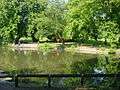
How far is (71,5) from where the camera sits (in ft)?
177

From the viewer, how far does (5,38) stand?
7150 centimetres

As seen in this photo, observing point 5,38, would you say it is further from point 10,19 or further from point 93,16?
point 93,16

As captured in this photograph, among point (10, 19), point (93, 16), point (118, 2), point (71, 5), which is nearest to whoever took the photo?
point (118, 2)

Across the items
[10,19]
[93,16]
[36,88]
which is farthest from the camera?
[10,19]

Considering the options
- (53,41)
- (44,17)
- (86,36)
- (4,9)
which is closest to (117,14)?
(86,36)

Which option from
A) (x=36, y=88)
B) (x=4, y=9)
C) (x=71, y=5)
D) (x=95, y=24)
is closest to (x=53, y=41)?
(x=4, y=9)

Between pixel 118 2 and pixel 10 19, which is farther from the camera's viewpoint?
pixel 10 19

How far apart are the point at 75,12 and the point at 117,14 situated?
740cm

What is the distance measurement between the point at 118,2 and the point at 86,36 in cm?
703

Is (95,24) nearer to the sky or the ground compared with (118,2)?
nearer to the ground

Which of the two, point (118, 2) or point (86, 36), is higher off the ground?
point (118, 2)

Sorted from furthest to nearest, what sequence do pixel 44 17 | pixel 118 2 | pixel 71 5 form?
1. pixel 44 17
2. pixel 71 5
3. pixel 118 2

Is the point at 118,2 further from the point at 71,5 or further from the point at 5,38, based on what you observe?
the point at 5,38

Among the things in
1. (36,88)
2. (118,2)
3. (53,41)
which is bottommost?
(53,41)
